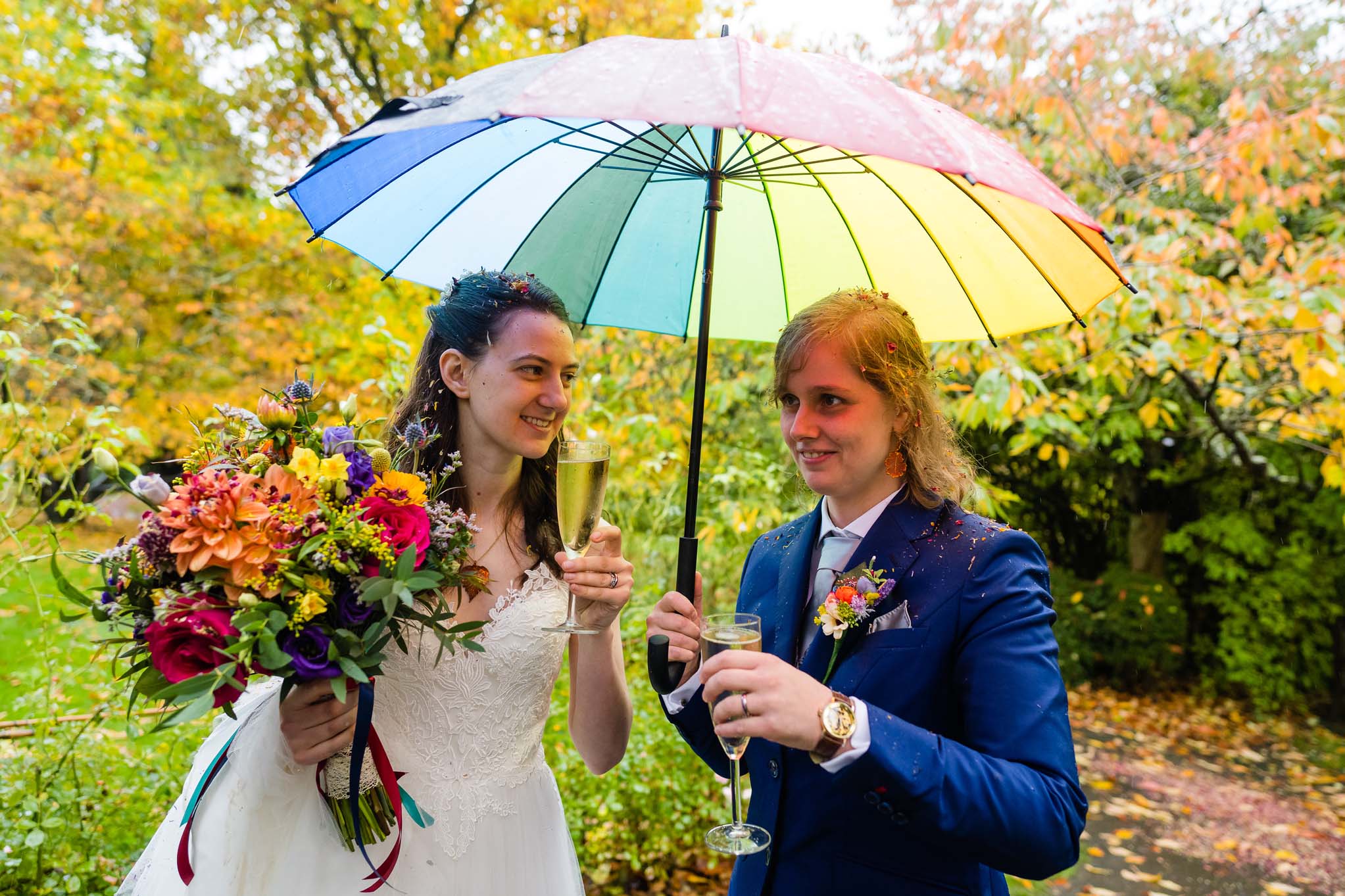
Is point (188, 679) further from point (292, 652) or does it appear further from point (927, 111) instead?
point (927, 111)

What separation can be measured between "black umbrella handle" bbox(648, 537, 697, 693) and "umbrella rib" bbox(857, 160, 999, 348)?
0.92m

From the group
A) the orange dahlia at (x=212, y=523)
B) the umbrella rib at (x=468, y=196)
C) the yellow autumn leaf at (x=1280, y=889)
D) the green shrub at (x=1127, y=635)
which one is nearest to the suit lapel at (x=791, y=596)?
the orange dahlia at (x=212, y=523)

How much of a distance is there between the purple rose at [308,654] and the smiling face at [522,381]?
756 mm

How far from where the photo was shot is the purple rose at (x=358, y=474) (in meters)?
1.58

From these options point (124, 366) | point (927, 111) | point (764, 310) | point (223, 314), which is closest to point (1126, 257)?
point (764, 310)

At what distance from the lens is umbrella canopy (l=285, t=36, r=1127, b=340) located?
6.63 feet

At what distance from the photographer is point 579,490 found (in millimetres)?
1792

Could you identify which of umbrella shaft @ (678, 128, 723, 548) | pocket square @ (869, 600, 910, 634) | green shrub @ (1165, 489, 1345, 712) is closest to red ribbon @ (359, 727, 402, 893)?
umbrella shaft @ (678, 128, 723, 548)

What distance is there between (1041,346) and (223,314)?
7279 millimetres

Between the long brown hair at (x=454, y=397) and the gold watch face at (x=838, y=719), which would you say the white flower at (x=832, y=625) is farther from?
the long brown hair at (x=454, y=397)

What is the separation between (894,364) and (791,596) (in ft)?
1.84

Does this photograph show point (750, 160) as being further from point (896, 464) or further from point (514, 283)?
point (896, 464)

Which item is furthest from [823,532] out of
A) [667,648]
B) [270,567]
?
[270,567]

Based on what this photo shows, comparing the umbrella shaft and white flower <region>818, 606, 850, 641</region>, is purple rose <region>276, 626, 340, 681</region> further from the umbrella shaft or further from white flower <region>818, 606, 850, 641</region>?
white flower <region>818, 606, 850, 641</region>
